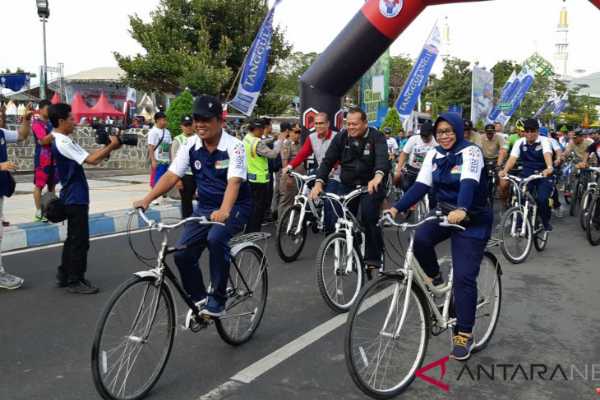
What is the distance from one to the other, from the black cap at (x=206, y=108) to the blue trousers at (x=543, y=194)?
565 centimetres

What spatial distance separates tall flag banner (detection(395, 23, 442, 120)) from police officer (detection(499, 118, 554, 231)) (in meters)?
9.00

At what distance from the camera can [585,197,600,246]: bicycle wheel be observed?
8.68 meters

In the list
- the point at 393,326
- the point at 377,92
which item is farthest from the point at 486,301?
the point at 377,92

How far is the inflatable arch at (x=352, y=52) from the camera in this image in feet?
36.2

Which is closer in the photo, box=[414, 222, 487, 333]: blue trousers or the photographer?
box=[414, 222, 487, 333]: blue trousers

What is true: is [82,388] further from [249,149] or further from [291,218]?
[249,149]

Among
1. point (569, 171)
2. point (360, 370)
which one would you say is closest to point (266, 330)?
point (360, 370)

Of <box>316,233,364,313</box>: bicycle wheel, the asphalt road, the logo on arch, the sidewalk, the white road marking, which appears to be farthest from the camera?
the logo on arch

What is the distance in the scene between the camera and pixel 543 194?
8.05 m

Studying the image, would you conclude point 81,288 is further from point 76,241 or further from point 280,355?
point 280,355

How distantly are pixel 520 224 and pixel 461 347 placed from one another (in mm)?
4098

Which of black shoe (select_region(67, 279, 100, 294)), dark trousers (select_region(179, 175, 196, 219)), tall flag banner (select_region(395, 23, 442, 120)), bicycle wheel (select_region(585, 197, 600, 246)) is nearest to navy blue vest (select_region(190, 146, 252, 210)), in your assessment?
black shoe (select_region(67, 279, 100, 294))

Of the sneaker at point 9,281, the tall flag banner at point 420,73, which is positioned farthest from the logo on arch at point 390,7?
the sneaker at point 9,281

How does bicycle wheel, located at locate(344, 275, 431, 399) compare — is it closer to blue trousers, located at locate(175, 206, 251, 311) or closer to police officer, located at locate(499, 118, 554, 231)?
blue trousers, located at locate(175, 206, 251, 311)
